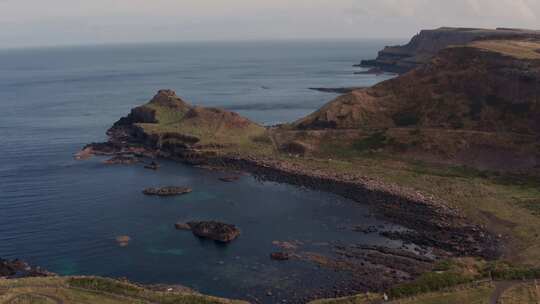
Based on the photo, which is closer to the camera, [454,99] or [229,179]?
[229,179]

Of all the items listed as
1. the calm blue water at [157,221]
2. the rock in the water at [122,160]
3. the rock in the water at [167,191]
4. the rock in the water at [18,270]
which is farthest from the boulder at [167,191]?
the rock in the water at [18,270]

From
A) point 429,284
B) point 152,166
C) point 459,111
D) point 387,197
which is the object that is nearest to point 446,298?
point 429,284

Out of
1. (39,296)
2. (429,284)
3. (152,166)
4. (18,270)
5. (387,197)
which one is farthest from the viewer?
(152,166)

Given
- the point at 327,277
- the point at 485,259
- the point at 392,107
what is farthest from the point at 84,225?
the point at 392,107

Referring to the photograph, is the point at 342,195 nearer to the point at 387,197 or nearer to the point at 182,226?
the point at 387,197

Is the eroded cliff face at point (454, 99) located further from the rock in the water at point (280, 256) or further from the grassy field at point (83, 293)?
the grassy field at point (83, 293)

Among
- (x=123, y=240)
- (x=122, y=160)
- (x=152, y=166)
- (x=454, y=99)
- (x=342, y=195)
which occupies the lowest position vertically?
(x=123, y=240)

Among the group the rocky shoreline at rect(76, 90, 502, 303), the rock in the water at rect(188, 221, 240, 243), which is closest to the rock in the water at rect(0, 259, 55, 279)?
the rock in the water at rect(188, 221, 240, 243)
